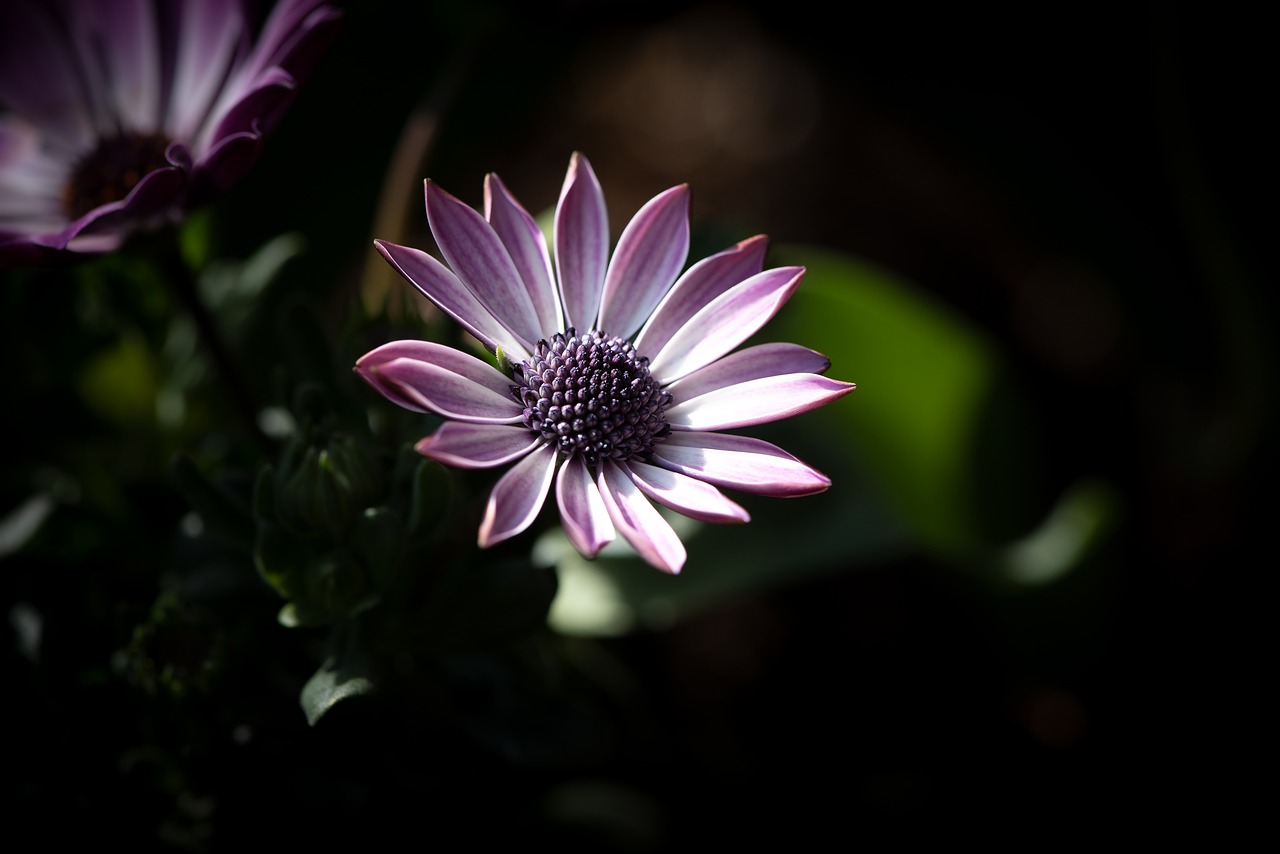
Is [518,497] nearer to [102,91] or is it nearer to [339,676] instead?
[339,676]

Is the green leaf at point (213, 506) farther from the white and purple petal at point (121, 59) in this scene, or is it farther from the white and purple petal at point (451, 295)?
the white and purple petal at point (121, 59)

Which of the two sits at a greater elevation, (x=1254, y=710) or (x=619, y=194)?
(x=619, y=194)

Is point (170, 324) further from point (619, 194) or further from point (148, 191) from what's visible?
point (619, 194)

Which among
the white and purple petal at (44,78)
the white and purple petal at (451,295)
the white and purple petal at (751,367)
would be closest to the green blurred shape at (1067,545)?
the white and purple petal at (751,367)

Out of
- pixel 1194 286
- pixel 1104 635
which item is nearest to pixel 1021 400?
pixel 1104 635

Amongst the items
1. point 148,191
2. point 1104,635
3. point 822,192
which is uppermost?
point 822,192

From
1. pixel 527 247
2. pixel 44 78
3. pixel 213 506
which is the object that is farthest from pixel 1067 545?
pixel 44 78

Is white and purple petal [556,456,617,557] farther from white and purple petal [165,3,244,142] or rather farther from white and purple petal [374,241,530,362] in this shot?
white and purple petal [165,3,244,142]
